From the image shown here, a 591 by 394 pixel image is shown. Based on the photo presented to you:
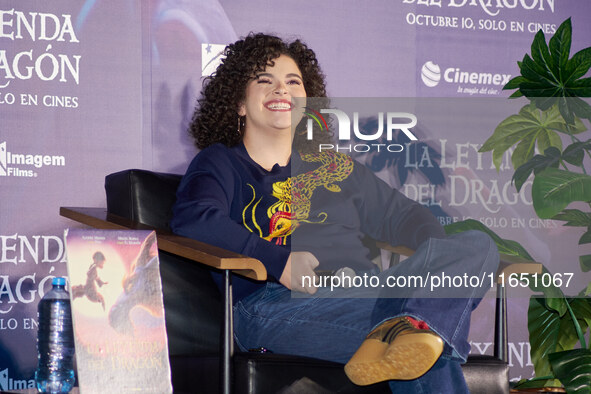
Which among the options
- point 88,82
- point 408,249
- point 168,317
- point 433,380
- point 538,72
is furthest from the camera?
point 88,82

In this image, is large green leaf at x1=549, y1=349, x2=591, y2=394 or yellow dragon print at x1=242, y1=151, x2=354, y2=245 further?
large green leaf at x1=549, y1=349, x2=591, y2=394

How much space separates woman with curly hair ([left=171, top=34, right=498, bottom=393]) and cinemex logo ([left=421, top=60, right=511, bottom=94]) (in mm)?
1238

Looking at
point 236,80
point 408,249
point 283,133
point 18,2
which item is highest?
point 18,2

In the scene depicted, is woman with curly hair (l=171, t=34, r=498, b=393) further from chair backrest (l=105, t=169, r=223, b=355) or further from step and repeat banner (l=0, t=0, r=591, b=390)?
step and repeat banner (l=0, t=0, r=591, b=390)

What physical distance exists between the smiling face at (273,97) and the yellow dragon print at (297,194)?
0.53 ft

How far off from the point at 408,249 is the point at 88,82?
1659 millimetres

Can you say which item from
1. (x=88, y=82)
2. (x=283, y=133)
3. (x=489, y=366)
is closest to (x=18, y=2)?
(x=88, y=82)

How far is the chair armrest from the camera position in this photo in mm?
1655

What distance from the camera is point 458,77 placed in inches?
144

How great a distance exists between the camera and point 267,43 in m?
2.36

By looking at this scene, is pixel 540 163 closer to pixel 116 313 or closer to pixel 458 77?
pixel 458 77

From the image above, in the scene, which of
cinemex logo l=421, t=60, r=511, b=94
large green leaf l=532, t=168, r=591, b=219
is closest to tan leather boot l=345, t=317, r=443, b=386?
large green leaf l=532, t=168, r=591, b=219

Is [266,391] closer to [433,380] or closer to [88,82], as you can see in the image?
[433,380]

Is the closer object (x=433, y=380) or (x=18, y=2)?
(x=433, y=380)
